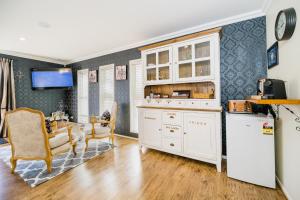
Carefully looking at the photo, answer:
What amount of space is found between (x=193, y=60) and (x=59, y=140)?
2665 mm

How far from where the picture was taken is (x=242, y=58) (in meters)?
2.57

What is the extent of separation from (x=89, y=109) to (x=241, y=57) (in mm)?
4569

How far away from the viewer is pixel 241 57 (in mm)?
2576

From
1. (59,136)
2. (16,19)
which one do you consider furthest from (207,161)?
(16,19)

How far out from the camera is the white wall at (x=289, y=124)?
1.50 m

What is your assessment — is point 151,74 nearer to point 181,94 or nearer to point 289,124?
point 181,94

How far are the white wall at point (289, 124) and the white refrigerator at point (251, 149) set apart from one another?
120mm

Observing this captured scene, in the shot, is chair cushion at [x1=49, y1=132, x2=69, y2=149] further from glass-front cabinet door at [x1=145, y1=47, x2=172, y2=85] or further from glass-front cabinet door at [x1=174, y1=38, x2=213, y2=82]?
glass-front cabinet door at [x1=174, y1=38, x2=213, y2=82]

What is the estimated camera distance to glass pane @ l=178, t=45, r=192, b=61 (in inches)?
107

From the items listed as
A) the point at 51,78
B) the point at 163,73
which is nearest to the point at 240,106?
the point at 163,73

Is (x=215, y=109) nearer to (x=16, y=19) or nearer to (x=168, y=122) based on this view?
(x=168, y=122)

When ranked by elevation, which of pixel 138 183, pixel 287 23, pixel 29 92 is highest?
pixel 287 23

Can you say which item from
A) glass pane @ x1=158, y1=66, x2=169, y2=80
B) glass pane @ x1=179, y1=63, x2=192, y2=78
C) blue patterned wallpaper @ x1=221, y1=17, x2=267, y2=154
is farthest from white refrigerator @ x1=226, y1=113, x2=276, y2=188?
glass pane @ x1=158, y1=66, x2=169, y2=80

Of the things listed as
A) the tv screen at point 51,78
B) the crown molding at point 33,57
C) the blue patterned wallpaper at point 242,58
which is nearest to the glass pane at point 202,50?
the blue patterned wallpaper at point 242,58
